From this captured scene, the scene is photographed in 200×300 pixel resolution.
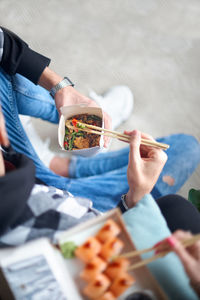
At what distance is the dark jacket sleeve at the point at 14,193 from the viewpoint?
63cm

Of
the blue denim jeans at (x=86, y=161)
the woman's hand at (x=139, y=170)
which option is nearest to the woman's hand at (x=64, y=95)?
the blue denim jeans at (x=86, y=161)

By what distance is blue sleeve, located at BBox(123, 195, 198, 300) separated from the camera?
685 millimetres

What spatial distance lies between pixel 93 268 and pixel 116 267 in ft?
0.15

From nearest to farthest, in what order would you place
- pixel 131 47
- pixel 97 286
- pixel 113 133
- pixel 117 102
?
pixel 97 286, pixel 113 133, pixel 117 102, pixel 131 47

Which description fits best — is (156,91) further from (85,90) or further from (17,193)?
(17,193)

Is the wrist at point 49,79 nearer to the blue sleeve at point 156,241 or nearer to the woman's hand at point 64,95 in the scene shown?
the woman's hand at point 64,95

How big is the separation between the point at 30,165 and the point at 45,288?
10.9 inches

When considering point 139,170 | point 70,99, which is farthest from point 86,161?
point 139,170

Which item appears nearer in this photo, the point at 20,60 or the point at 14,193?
the point at 14,193

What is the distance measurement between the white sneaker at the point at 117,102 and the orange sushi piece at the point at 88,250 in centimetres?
121

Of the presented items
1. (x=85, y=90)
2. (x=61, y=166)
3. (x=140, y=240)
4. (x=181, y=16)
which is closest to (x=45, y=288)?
(x=140, y=240)

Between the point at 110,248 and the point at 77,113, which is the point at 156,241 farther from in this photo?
the point at 77,113

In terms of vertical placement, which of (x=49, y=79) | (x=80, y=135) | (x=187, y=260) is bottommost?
(x=187, y=260)

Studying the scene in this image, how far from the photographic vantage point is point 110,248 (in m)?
0.56
